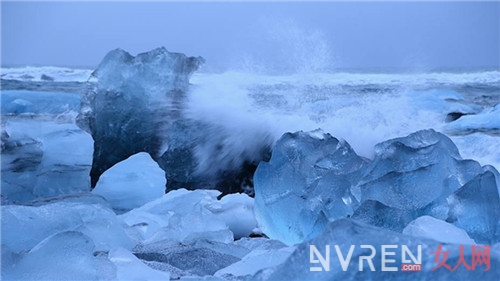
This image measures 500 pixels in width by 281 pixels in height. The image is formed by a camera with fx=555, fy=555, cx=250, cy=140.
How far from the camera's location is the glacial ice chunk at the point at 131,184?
2.28 m

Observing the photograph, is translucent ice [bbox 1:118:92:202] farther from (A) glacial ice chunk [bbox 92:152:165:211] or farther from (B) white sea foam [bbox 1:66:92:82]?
(B) white sea foam [bbox 1:66:92:82]

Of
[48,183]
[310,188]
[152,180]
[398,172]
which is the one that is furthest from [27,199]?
[398,172]

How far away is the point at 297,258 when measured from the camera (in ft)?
3.06

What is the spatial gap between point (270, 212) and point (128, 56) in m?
1.55

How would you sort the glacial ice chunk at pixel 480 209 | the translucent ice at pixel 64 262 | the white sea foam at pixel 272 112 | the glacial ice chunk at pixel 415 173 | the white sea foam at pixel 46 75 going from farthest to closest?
the white sea foam at pixel 46 75 → the white sea foam at pixel 272 112 → the glacial ice chunk at pixel 415 173 → the glacial ice chunk at pixel 480 209 → the translucent ice at pixel 64 262

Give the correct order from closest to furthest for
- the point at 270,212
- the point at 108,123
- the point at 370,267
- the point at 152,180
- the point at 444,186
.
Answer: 1. the point at 370,267
2. the point at 444,186
3. the point at 270,212
4. the point at 152,180
5. the point at 108,123

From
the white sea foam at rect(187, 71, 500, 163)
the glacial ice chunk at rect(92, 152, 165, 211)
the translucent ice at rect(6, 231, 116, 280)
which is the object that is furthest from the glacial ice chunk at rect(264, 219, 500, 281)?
the white sea foam at rect(187, 71, 500, 163)

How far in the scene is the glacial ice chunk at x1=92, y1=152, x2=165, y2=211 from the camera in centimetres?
228

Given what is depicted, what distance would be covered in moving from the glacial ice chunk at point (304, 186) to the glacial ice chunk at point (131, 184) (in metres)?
0.64

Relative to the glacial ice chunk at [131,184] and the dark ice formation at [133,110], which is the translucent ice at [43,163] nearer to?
the glacial ice chunk at [131,184]

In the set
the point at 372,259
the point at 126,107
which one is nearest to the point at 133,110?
the point at 126,107

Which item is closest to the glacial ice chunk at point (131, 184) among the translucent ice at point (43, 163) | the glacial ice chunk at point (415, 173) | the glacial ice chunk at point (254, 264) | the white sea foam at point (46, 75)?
the translucent ice at point (43, 163)

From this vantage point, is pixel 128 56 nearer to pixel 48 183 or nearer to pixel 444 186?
pixel 48 183

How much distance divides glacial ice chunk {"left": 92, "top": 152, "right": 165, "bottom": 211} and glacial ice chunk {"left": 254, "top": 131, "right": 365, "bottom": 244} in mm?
635
